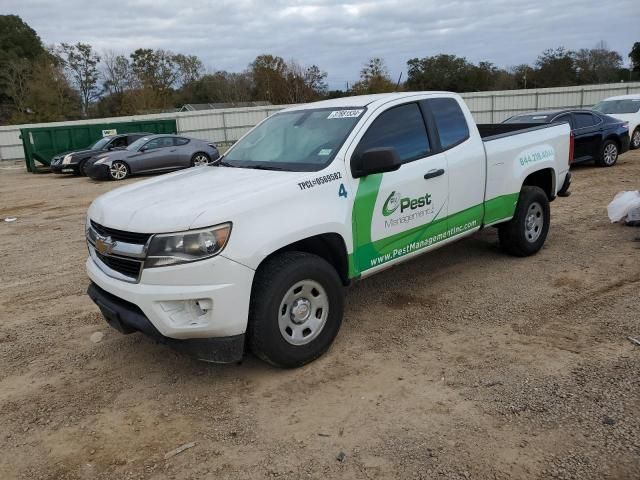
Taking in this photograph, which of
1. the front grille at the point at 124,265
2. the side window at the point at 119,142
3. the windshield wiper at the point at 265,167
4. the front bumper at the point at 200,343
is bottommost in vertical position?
the front bumper at the point at 200,343

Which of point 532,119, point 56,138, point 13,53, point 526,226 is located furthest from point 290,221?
point 13,53

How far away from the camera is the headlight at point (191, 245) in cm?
331

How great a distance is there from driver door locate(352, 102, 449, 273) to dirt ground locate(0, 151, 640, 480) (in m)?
0.72

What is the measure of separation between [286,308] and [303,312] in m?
0.17

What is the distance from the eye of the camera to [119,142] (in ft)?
62.4

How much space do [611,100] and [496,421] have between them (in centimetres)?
1601

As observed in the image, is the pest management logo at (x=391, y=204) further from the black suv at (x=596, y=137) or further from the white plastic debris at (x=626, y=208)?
the black suv at (x=596, y=137)

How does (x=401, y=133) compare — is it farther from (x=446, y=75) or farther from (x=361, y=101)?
(x=446, y=75)

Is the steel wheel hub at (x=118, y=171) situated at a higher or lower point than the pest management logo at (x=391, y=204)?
lower

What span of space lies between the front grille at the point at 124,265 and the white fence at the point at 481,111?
2700 centimetres

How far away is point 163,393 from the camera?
3701 millimetres

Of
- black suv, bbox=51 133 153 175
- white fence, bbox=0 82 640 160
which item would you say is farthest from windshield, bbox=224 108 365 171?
white fence, bbox=0 82 640 160

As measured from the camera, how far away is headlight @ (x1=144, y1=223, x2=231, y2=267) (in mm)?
3314

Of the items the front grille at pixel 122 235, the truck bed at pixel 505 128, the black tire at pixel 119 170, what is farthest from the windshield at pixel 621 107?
the front grille at pixel 122 235
